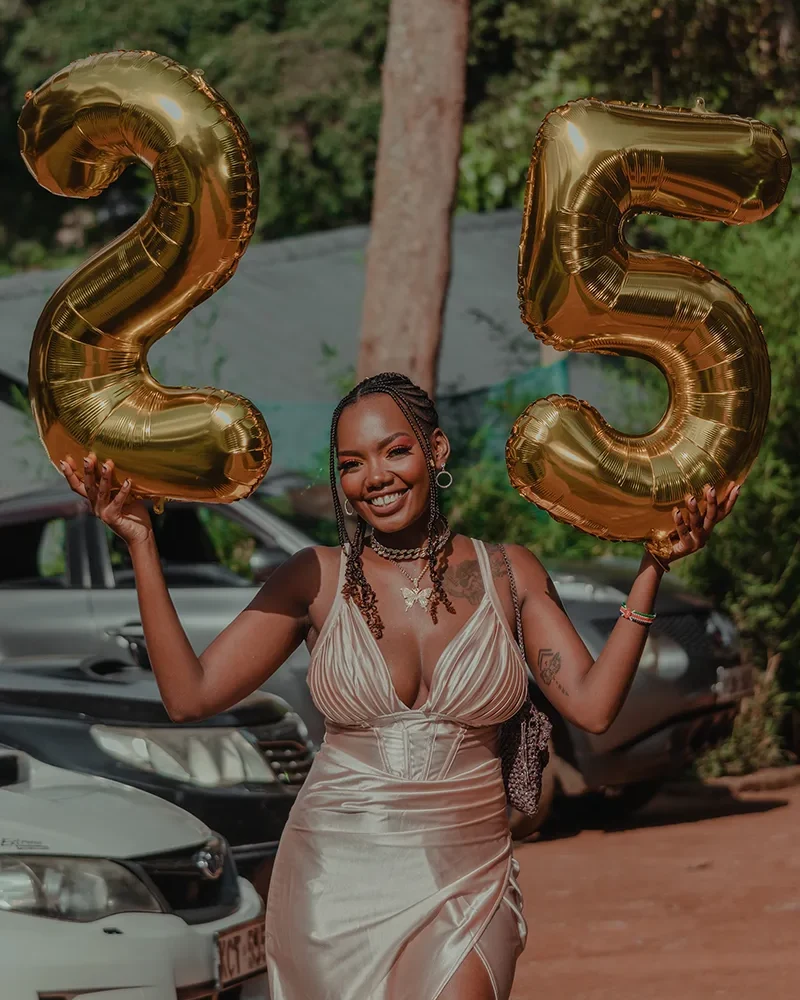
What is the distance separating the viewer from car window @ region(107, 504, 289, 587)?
8203mm

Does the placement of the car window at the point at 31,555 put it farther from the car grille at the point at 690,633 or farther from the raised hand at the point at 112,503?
the raised hand at the point at 112,503

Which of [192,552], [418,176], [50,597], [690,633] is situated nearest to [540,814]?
[690,633]

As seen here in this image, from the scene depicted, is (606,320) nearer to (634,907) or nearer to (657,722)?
(634,907)

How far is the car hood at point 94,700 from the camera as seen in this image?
518 cm

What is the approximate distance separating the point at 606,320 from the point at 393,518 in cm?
57

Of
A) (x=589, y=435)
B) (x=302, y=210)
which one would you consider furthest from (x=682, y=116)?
(x=302, y=210)

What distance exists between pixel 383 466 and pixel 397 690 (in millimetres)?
406

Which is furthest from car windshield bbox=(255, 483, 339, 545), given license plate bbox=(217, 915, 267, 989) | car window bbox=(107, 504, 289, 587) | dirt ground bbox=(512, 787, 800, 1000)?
license plate bbox=(217, 915, 267, 989)

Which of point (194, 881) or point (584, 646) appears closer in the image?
point (584, 646)

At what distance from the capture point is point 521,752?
316cm

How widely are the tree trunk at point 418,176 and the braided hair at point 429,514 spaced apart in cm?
620

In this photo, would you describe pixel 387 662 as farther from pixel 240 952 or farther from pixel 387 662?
pixel 240 952

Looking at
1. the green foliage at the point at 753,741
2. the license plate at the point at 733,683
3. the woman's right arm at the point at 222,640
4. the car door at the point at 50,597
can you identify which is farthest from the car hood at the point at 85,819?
the green foliage at the point at 753,741

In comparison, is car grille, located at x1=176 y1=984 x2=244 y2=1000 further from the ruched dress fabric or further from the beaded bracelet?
the beaded bracelet
